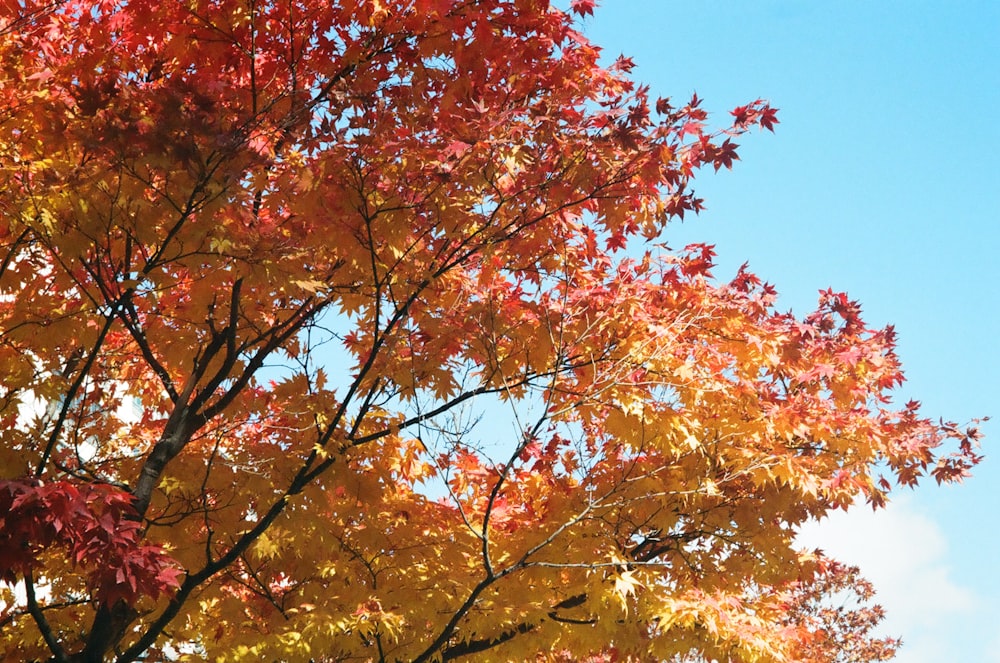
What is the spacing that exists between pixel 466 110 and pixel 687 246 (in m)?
2.83

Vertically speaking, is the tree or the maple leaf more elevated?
the maple leaf

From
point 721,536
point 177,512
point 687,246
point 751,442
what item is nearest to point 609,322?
point 687,246

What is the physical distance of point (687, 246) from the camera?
26.9ft

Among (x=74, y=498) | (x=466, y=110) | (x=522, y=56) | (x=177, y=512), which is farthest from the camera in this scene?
(x=177, y=512)

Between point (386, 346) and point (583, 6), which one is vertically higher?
point (583, 6)

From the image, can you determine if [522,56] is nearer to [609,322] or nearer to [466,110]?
[466,110]

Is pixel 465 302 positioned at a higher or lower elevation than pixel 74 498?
higher

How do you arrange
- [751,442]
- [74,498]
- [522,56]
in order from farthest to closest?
[751,442], [522,56], [74,498]

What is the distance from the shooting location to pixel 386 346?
7.43 meters

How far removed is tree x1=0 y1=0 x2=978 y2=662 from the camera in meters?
6.24

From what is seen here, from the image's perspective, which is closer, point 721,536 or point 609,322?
point 609,322

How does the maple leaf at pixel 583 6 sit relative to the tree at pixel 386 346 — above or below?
above

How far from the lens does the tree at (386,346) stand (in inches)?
246

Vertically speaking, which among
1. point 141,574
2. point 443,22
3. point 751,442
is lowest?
point 141,574
